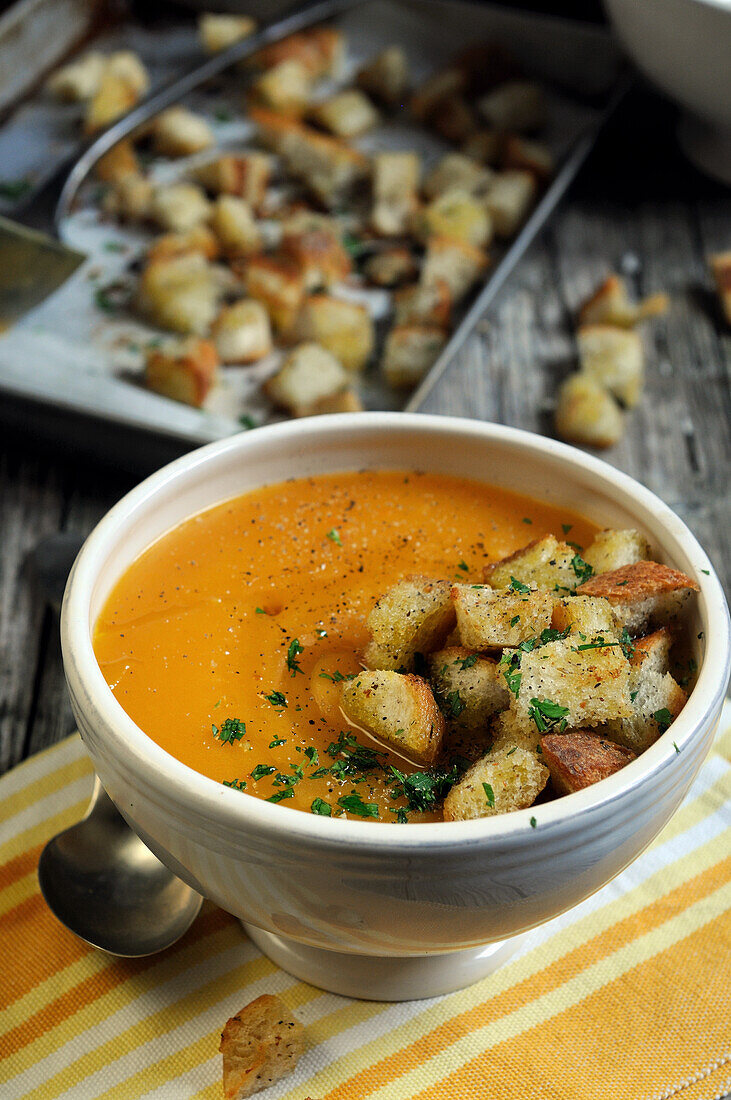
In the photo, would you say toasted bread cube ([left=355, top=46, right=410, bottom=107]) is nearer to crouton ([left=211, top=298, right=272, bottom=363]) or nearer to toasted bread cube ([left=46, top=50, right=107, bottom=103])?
toasted bread cube ([left=46, top=50, right=107, bottom=103])

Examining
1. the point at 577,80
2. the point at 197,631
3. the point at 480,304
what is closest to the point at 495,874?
the point at 197,631

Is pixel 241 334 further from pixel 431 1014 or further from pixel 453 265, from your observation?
pixel 431 1014

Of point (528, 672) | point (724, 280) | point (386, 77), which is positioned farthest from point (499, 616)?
point (386, 77)

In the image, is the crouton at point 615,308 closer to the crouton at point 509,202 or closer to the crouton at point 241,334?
the crouton at point 509,202

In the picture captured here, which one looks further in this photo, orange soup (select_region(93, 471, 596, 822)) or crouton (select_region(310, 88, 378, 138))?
crouton (select_region(310, 88, 378, 138))

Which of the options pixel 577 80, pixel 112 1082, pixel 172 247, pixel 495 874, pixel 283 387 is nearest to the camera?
pixel 495 874

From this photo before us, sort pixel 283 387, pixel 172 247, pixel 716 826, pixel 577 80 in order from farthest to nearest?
1. pixel 577 80
2. pixel 172 247
3. pixel 283 387
4. pixel 716 826

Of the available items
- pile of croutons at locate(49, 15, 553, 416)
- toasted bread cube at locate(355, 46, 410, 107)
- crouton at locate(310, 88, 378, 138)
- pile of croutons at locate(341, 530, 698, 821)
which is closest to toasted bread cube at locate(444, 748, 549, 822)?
pile of croutons at locate(341, 530, 698, 821)

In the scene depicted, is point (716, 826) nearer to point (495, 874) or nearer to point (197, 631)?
point (495, 874)
